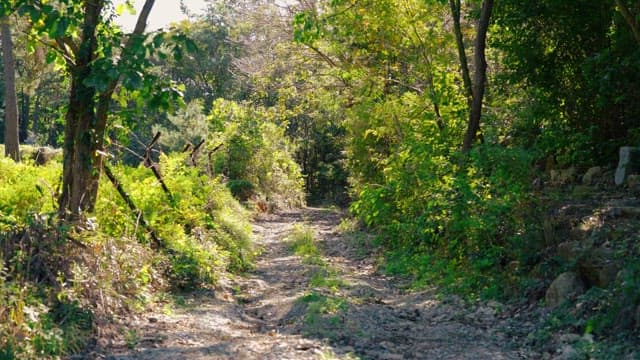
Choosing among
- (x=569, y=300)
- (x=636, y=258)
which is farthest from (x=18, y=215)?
(x=636, y=258)

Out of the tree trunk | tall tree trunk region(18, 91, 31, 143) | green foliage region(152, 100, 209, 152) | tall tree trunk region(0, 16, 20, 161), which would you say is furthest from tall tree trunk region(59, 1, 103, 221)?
tall tree trunk region(18, 91, 31, 143)

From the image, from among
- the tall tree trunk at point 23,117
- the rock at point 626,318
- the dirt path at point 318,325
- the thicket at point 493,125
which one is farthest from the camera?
the tall tree trunk at point 23,117

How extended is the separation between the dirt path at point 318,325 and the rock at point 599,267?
3.52 ft

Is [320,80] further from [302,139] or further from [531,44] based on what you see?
[302,139]

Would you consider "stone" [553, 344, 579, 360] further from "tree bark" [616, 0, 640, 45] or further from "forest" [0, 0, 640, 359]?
"tree bark" [616, 0, 640, 45]

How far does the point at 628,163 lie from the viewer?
10109mm

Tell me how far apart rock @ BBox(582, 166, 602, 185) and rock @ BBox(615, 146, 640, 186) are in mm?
681

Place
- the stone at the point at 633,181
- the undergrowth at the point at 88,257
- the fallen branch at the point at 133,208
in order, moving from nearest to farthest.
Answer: the undergrowth at the point at 88,257 < the fallen branch at the point at 133,208 < the stone at the point at 633,181

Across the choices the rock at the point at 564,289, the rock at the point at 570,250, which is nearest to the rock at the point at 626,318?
the rock at the point at 564,289

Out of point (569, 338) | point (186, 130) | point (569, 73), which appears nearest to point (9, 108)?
point (186, 130)

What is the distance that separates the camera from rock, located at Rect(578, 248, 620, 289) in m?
7.07

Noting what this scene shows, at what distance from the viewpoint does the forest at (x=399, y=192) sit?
632 centimetres

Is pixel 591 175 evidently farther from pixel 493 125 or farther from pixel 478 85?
pixel 478 85

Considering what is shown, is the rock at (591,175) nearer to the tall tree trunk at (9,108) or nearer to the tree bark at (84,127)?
the tree bark at (84,127)
